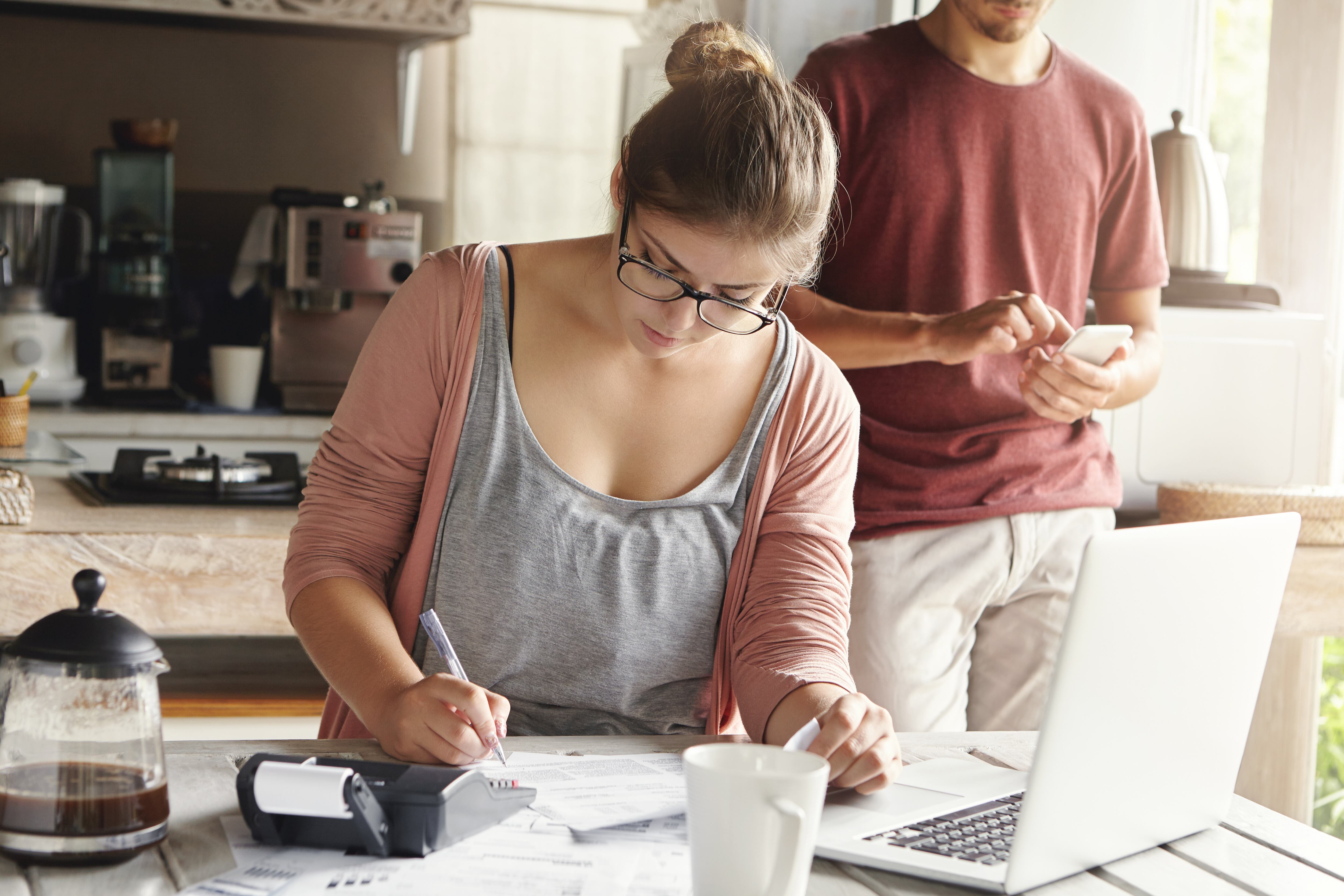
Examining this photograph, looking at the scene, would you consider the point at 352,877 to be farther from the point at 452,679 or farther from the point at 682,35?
the point at 682,35

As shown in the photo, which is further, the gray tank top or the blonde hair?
the gray tank top

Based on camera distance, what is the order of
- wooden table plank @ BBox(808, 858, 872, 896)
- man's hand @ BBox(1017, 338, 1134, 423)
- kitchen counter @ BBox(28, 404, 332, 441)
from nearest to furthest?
1. wooden table plank @ BBox(808, 858, 872, 896)
2. man's hand @ BBox(1017, 338, 1134, 423)
3. kitchen counter @ BBox(28, 404, 332, 441)

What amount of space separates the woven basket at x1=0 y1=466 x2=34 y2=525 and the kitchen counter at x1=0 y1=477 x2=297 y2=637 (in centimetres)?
1

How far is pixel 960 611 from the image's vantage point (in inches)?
74.6

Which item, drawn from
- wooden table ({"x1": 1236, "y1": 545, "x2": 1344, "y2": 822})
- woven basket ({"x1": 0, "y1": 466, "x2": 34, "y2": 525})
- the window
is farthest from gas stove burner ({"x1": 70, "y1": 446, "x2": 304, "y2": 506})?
the window

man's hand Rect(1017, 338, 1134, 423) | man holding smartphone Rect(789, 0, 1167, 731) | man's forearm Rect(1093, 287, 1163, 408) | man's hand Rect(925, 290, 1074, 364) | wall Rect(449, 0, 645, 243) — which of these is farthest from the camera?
wall Rect(449, 0, 645, 243)

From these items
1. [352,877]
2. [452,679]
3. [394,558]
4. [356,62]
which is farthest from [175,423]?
[352,877]

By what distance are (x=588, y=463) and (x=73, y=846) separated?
23.3 inches

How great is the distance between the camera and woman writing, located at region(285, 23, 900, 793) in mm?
1123

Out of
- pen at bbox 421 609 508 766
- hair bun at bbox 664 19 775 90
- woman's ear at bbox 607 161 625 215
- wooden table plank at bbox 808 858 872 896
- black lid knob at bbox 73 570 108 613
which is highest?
hair bun at bbox 664 19 775 90

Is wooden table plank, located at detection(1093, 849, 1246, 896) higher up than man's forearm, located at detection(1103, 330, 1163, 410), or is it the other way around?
man's forearm, located at detection(1103, 330, 1163, 410)

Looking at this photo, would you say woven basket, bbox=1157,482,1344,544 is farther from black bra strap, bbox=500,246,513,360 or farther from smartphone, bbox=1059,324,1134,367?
black bra strap, bbox=500,246,513,360

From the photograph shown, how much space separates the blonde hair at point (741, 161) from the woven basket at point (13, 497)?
1.07 m

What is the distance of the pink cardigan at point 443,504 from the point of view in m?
1.19
